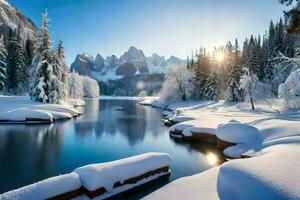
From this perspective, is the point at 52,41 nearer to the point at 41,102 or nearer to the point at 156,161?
the point at 41,102

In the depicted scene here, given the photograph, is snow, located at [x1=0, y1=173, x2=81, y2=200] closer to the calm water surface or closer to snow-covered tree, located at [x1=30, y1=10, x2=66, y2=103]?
the calm water surface

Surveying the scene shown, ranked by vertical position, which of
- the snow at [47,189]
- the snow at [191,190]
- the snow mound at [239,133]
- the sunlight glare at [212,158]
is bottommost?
the sunlight glare at [212,158]

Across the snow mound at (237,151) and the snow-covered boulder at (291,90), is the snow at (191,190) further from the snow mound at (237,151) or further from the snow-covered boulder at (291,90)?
the snow-covered boulder at (291,90)

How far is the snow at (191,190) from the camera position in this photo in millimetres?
9445

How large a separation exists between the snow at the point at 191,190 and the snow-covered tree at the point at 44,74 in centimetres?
3453

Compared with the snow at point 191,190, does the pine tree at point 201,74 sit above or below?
above

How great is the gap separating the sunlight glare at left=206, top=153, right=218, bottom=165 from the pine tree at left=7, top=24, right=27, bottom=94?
2033 inches

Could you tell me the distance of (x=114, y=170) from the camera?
429 inches

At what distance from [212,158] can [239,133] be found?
292cm

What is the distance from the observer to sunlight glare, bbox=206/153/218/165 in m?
16.8

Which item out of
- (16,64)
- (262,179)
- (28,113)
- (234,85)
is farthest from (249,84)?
(16,64)

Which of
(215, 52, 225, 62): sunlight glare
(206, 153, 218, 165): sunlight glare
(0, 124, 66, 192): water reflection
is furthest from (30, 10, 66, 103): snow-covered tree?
(215, 52, 225, 62): sunlight glare

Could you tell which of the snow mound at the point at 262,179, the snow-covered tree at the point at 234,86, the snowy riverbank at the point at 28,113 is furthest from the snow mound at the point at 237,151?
the snow-covered tree at the point at 234,86

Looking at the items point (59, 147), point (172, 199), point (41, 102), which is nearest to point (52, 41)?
point (41, 102)
